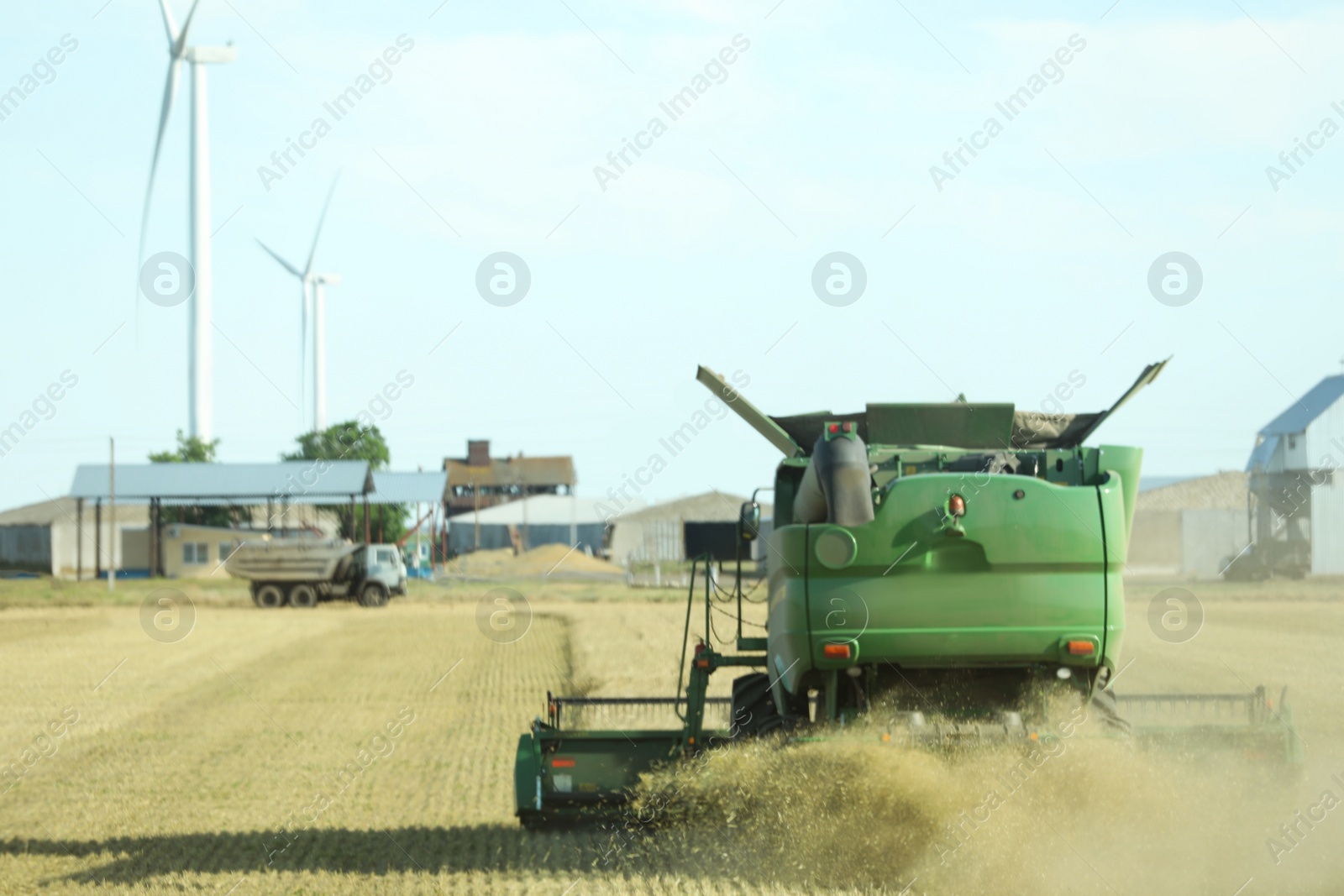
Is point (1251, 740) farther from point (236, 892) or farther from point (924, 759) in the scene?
point (236, 892)

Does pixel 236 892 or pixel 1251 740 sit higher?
pixel 1251 740

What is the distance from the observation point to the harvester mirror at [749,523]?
9289 mm

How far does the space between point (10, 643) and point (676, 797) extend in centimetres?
2813

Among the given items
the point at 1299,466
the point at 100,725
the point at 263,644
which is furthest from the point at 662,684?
the point at 1299,466

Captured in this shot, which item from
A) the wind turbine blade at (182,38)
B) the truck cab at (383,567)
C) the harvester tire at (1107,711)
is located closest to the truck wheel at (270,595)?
the truck cab at (383,567)

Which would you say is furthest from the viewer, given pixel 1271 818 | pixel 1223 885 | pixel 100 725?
pixel 100 725

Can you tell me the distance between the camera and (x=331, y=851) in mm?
10250

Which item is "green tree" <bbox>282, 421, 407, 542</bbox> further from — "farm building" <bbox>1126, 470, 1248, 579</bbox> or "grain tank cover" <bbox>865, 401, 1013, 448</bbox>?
"grain tank cover" <bbox>865, 401, 1013, 448</bbox>

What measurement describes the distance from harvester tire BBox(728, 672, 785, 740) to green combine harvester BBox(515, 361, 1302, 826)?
6 cm

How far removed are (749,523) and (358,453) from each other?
78.2 m

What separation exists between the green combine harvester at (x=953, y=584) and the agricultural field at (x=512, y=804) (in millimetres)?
368

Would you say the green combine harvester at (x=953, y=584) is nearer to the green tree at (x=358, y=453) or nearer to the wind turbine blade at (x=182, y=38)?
the wind turbine blade at (x=182, y=38)

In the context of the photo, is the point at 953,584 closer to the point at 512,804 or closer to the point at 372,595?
the point at 512,804

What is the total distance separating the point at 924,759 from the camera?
8.12 m
